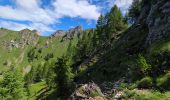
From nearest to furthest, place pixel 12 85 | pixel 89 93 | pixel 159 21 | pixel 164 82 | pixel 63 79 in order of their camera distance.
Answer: pixel 89 93
pixel 164 82
pixel 12 85
pixel 159 21
pixel 63 79

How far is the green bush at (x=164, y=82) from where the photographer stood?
38.2 m

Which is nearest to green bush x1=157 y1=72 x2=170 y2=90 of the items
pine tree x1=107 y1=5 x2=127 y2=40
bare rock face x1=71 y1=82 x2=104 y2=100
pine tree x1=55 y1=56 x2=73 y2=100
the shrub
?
the shrub

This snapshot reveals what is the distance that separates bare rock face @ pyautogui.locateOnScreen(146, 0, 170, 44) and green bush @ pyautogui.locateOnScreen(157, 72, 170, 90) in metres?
16.4

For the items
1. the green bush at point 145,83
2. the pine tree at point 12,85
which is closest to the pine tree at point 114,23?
the pine tree at point 12,85

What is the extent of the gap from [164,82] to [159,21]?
82.8ft

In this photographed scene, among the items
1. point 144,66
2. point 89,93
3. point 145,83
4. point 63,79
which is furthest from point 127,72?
point 63,79

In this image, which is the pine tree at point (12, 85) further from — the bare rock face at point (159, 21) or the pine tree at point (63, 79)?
the bare rock face at point (159, 21)

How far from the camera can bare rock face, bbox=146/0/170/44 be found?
57312 mm

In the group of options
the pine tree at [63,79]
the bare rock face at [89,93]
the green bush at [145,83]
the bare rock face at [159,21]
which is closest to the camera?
the bare rock face at [89,93]

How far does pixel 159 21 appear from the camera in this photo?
201ft

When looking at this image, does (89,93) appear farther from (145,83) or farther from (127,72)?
(127,72)

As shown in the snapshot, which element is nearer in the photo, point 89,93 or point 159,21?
A: point 89,93

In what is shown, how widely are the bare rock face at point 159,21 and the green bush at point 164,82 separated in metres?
16.4

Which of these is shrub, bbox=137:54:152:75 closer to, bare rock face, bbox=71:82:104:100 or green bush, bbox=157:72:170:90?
green bush, bbox=157:72:170:90
